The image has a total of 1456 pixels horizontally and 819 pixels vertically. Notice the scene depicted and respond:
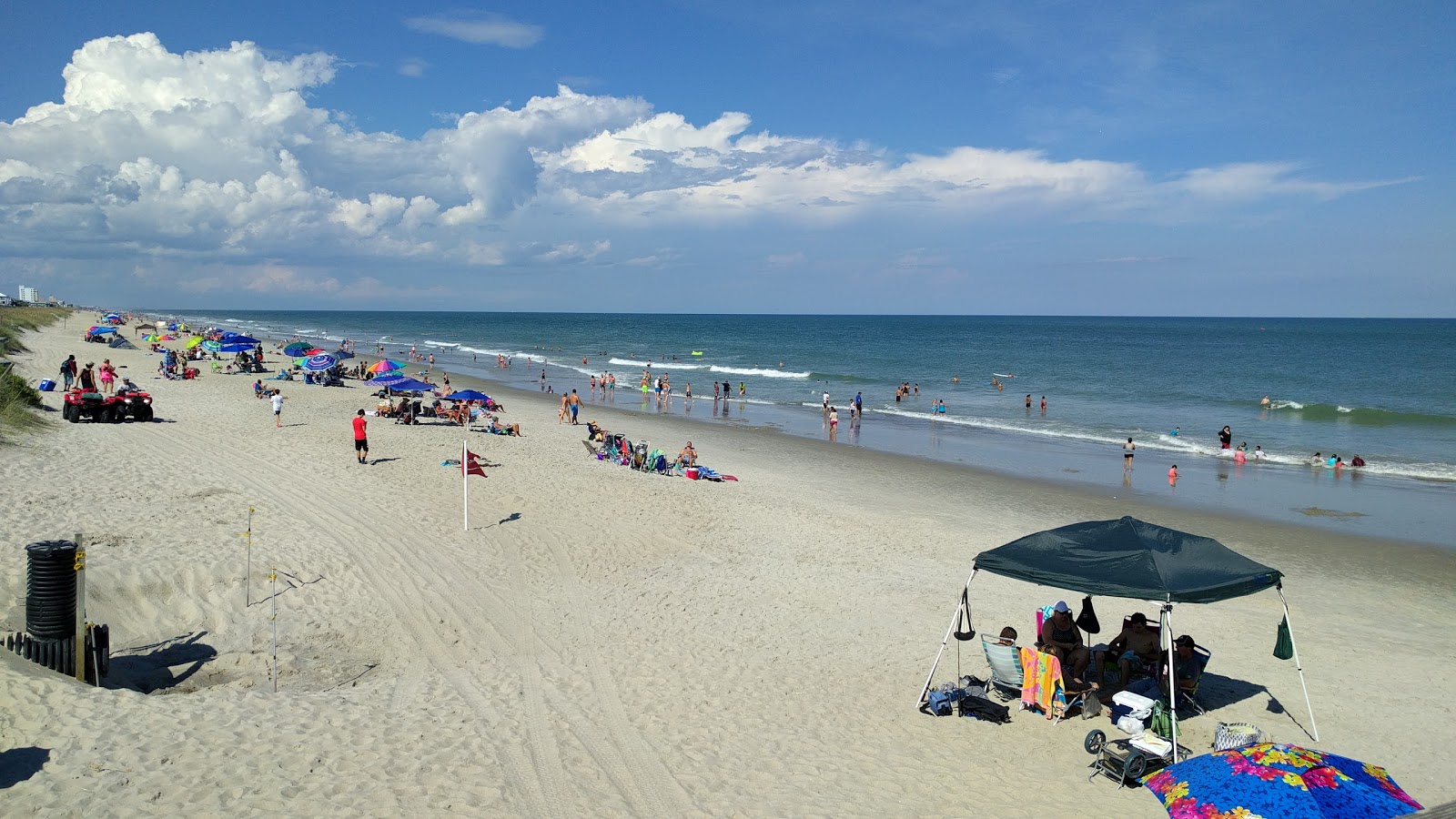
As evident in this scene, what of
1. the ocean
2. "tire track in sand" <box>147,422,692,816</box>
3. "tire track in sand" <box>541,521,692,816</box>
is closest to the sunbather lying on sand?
the ocean

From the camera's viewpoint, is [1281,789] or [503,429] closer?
[1281,789]

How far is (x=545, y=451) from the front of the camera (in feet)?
72.1

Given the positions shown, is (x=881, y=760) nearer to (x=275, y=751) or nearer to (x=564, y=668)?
(x=564, y=668)

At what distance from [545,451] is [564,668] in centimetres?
1341

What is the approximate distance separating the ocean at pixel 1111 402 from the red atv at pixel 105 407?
1882 centimetres

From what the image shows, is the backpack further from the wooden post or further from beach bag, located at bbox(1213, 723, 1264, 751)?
the wooden post

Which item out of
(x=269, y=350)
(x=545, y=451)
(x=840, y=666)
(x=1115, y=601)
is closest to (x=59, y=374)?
(x=545, y=451)

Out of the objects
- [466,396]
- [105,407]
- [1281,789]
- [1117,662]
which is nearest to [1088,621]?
[1117,662]

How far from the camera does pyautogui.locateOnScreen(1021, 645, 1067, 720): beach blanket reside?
8.14 meters

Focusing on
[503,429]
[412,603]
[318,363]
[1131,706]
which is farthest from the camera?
[318,363]

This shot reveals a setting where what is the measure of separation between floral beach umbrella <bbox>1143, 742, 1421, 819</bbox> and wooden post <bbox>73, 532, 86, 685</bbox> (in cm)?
853

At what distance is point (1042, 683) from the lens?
818cm

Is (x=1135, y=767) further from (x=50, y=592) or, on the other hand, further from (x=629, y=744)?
(x=50, y=592)

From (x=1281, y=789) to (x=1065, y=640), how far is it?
389 cm
